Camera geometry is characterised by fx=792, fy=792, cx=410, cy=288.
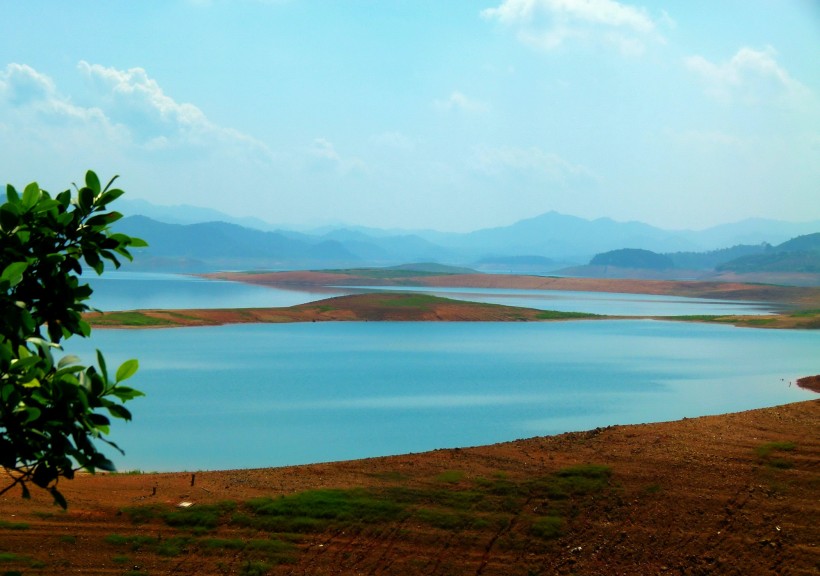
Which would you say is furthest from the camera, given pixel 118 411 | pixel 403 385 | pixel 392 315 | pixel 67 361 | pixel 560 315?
pixel 560 315

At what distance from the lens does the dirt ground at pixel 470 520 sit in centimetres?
1179

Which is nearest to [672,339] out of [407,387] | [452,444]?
[407,387]

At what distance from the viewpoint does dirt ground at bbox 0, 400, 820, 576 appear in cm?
1179

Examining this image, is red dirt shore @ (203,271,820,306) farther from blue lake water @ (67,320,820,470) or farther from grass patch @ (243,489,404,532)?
grass patch @ (243,489,404,532)

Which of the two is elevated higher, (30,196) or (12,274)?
(30,196)

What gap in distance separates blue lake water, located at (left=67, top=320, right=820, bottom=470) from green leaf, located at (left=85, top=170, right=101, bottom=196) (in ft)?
51.4

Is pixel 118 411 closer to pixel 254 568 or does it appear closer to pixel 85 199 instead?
pixel 85 199

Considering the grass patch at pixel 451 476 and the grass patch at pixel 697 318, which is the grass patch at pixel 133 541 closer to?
the grass patch at pixel 451 476

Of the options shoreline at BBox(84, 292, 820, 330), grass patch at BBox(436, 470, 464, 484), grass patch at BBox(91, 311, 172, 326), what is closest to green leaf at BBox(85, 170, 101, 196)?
grass patch at BBox(436, 470, 464, 484)

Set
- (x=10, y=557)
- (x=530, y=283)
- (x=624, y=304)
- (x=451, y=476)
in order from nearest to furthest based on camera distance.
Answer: (x=10, y=557), (x=451, y=476), (x=624, y=304), (x=530, y=283)

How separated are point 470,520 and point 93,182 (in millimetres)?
10128

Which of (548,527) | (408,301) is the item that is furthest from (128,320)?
(548,527)

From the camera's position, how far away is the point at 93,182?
442cm

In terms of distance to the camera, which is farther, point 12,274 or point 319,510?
point 319,510
